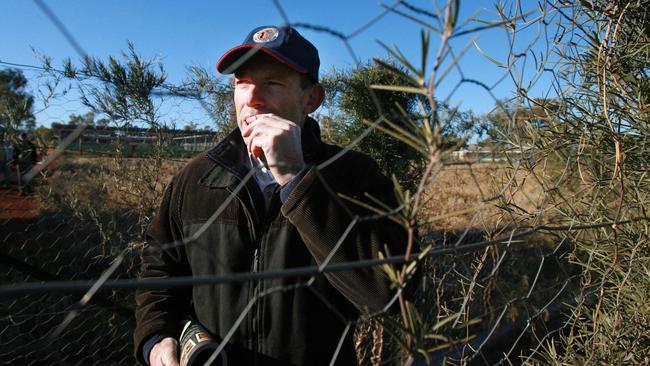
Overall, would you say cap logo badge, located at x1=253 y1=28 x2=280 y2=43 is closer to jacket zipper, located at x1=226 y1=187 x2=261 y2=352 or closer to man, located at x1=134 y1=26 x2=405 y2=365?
man, located at x1=134 y1=26 x2=405 y2=365

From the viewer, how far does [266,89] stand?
4.97ft

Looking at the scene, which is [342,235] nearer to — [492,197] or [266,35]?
[492,197]

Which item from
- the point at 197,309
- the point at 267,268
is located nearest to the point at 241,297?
the point at 267,268

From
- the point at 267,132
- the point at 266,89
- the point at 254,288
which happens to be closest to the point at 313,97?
the point at 266,89

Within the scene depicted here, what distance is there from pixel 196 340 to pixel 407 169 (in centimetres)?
283

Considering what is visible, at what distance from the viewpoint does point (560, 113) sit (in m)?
1.51

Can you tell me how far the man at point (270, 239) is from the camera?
1.35 m

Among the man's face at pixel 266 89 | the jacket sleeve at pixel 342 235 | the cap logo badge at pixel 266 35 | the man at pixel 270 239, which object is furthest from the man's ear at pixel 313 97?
the jacket sleeve at pixel 342 235

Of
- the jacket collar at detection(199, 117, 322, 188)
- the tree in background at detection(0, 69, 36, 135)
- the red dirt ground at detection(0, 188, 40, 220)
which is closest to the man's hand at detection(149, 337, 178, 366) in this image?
the jacket collar at detection(199, 117, 322, 188)

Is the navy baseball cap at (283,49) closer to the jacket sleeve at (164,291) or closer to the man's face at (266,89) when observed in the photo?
the man's face at (266,89)

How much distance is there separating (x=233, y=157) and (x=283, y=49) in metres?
0.43

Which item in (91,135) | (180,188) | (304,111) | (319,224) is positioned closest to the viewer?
(319,224)

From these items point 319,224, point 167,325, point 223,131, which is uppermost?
point 223,131

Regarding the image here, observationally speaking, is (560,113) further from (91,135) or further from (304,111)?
(91,135)
